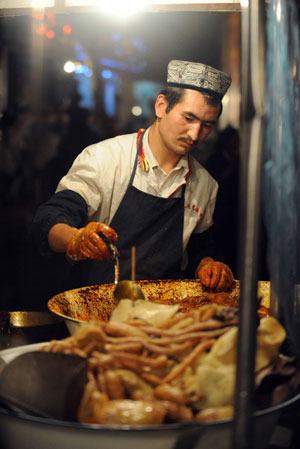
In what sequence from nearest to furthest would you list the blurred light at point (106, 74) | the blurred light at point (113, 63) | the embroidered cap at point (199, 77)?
1. the embroidered cap at point (199, 77)
2. the blurred light at point (113, 63)
3. the blurred light at point (106, 74)

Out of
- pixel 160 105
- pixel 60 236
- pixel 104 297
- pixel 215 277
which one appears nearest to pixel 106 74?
pixel 160 105

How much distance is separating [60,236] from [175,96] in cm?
87

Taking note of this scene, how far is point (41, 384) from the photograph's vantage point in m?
0.76

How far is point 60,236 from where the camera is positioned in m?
1.68

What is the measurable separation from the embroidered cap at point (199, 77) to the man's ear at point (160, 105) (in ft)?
0.30

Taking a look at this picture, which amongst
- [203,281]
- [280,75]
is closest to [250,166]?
[280,75]

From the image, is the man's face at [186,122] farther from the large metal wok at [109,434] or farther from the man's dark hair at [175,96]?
the large metal wok at [109,434]

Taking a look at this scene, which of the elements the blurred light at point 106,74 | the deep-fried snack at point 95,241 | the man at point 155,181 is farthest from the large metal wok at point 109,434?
the blurred light at point 106,74

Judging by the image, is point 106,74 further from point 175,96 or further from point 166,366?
point 166,366

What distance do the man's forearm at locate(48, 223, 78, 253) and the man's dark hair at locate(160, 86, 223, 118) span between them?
31.1 inches

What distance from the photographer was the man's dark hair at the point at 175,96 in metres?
2.11

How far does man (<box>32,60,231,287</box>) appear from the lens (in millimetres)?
2094

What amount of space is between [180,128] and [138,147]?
0.70ft

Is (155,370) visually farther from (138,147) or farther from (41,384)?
(138,147)
